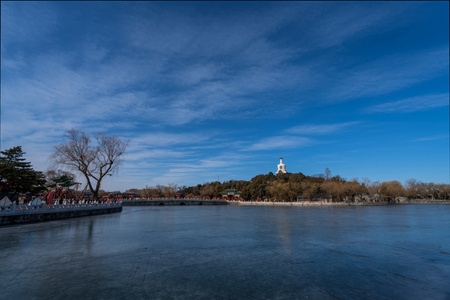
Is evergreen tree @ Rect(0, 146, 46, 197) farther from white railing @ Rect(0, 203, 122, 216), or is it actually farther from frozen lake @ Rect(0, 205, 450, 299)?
frozen lake @ Rect(0, 205, 450, 299)

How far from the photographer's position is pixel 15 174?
3103 cm

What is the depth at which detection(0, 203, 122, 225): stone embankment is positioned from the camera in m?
20.2

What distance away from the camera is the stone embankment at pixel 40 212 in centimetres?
2025

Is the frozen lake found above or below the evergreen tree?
below

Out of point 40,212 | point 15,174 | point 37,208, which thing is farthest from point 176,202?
point 37,208

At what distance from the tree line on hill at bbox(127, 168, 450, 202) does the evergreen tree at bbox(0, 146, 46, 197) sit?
237 ft

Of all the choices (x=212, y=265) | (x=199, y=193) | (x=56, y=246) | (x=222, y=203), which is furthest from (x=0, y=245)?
(x=199, y=193)

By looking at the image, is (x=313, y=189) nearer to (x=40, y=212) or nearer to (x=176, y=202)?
(x=176, y=202)

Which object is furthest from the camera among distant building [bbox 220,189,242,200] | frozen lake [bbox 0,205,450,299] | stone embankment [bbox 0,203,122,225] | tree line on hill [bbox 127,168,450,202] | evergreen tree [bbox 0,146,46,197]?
distant building [bbox 220,189,242,200]

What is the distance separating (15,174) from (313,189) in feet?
256

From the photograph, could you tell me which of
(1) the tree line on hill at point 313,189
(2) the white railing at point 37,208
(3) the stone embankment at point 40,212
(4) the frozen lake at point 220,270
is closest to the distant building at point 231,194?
(1) the tree line on hill at point 313,189

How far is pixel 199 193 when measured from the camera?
4993 inches

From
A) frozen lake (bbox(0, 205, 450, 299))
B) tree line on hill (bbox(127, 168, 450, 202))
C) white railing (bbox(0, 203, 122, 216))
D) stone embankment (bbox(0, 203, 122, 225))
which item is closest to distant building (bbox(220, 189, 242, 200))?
tree line on hill (bbox(127, 168, 450, 202))

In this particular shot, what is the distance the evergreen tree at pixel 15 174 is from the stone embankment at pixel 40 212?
8.41 m
